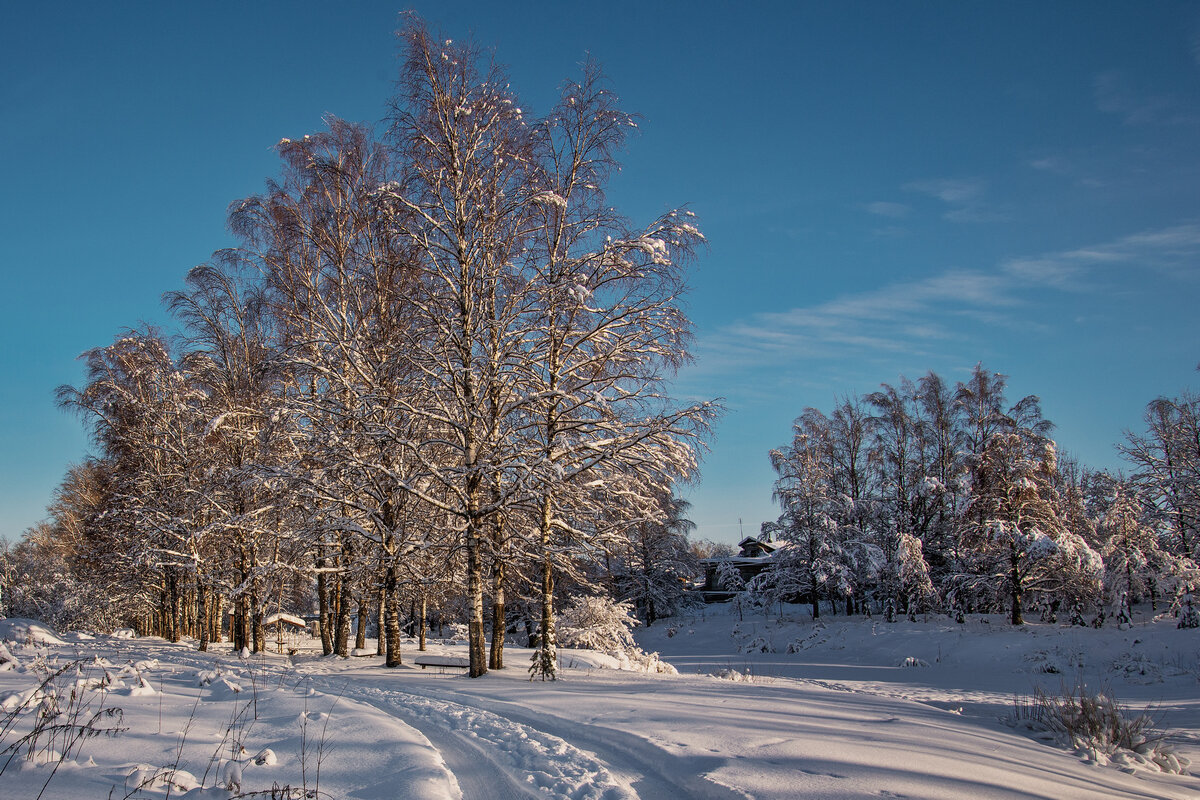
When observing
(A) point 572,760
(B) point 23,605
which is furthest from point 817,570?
(B) point 23,605

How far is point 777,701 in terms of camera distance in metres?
7.92

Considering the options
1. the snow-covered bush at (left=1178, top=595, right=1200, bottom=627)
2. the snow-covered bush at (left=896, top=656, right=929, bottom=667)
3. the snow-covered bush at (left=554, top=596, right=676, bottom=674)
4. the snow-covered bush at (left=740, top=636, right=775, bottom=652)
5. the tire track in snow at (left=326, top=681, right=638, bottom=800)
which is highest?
the tire track in snow at (left=326, top=681, right=638, bottom=800)

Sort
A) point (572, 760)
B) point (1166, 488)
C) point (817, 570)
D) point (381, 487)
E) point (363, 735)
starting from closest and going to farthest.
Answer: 1. point (572, 760)
2. point (363, 735)
3. point (381, 487)
4. point (1166, 488)
5. point (817, 570)

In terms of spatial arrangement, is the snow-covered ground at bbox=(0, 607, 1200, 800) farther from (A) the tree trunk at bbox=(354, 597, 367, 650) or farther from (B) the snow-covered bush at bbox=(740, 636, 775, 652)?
(B) the snow-covered bush at bbox=(740, 636, 775, 652)

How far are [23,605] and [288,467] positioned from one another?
161ft

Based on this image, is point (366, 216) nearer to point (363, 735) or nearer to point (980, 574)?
point (363, 735)

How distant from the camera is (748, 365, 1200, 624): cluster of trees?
26578 mm

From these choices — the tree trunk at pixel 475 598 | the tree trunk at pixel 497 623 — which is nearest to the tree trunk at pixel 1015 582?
the tree trunk at pixel 497 623

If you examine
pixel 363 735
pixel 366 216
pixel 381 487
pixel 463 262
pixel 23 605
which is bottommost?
pixel 23 605

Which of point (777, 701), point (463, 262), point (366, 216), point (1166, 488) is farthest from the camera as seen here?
point (1166, 488)

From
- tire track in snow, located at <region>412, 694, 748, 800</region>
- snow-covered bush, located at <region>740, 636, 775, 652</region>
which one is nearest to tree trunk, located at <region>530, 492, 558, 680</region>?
tire track in snow, located at <region>412, 694, 748, 800</region>

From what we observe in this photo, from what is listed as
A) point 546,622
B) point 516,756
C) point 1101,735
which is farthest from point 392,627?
point 1101,735

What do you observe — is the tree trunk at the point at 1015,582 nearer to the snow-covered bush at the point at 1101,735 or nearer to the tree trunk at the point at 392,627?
the snow-covered bush at the point at 1101,735

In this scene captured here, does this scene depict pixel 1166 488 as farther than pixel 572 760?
Yes
